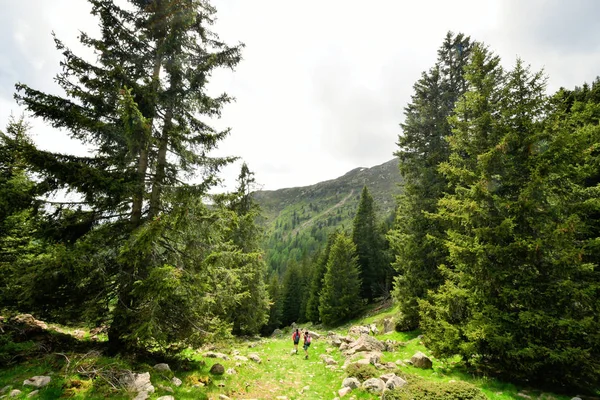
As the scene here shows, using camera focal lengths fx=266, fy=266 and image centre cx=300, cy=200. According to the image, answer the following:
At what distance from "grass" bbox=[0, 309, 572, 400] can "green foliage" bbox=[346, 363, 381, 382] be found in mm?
699

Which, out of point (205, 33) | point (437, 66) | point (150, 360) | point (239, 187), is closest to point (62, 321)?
point (150, 360)

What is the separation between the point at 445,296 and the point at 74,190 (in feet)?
52.8

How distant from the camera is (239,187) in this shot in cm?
2777

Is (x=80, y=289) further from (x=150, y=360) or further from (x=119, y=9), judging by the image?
(x=119, y=9)

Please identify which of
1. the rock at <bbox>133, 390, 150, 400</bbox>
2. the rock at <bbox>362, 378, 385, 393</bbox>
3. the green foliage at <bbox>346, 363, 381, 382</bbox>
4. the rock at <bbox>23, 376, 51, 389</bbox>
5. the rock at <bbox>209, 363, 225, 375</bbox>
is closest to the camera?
the rock at <bbox>23, 376, 51, 389</bbox>

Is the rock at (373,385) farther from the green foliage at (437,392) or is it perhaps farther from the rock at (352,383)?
the green foliage at (437,392)

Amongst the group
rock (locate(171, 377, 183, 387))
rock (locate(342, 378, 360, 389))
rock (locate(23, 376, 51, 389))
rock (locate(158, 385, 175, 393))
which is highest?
rock (locate(23, 376, 51, 389))

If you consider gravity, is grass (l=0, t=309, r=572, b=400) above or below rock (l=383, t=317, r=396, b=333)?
above

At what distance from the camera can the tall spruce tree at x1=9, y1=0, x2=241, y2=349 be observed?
349 inches

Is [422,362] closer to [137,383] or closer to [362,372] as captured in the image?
[362,372]

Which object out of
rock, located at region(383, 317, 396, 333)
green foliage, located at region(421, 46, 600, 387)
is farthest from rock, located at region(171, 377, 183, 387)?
rock, located at region(383, 317, 396, 333)

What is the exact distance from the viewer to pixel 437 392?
8117mm

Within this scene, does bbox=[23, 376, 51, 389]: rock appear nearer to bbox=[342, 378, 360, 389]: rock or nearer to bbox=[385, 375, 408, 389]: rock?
bbox=[342, 378, 360, 389]: rock

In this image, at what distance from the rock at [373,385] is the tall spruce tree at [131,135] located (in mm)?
7205
